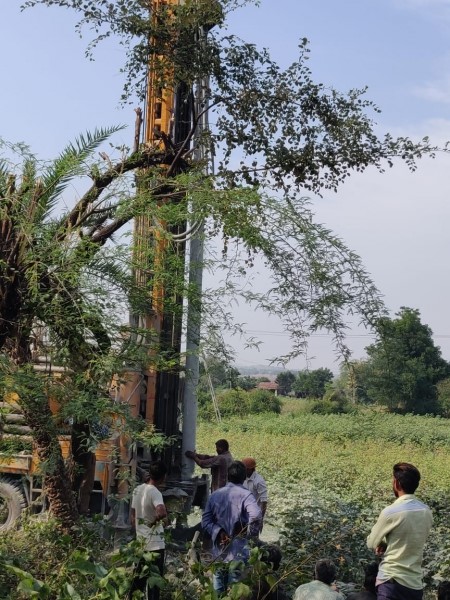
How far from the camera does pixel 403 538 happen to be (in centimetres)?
548

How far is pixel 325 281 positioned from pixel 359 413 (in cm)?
113

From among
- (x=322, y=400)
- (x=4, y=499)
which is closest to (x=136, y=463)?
(x=4, y=499)

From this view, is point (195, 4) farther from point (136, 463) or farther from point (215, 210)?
point (136, 463)

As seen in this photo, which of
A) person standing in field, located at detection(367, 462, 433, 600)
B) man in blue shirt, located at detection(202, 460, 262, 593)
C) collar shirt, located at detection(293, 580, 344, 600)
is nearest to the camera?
collar shirt, located at detection(293, 580, 344, 600)

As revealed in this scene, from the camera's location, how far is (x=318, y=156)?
8602 millimetres

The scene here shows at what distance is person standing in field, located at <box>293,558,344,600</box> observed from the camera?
4.98m

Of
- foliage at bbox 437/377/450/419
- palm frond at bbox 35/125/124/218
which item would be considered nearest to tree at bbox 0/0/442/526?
palm frond at bbox 35/125/124/218

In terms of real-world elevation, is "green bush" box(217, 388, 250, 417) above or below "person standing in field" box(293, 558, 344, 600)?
above

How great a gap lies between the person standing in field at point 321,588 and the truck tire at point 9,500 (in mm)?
6198

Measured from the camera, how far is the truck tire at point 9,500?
10.6 metres

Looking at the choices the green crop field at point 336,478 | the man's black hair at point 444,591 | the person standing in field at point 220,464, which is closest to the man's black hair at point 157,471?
the green crop field at point 336,478

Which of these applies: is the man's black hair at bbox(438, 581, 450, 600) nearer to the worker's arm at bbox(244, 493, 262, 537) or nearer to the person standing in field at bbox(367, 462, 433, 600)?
the person standing in field at bbox(367, 462, 433, 600)

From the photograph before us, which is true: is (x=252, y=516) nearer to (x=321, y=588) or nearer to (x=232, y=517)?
(x=232, y=517)

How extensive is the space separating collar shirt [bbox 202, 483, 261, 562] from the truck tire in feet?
15.8
